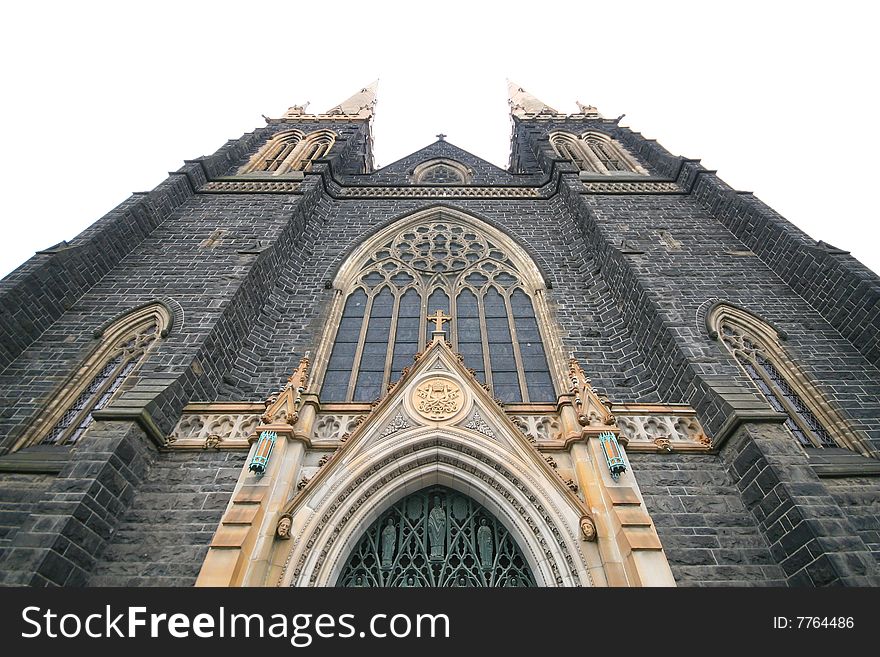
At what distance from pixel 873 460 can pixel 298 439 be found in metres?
8.03

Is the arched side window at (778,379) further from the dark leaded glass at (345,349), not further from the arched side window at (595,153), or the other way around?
the arched side window at (595,153)

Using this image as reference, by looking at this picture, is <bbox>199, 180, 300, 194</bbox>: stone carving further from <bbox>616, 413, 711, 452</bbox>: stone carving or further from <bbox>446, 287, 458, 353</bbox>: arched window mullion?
<bbox>616, 413, 711, 452</bbox>: stone carving

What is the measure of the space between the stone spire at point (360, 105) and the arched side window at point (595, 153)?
9.31m

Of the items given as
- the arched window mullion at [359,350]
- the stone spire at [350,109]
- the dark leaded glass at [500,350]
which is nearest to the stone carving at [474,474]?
the dark leaded glass at [500,350]

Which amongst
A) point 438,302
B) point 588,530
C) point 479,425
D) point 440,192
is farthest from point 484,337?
point 440,192

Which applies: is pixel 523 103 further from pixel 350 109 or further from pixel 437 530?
pixel 437 530

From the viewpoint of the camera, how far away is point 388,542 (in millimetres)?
5750

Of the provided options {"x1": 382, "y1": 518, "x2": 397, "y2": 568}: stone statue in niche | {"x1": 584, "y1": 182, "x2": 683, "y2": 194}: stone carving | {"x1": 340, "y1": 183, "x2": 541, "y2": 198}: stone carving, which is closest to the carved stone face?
{"x1": 382, "y1": 518, "x2": 397, "y2": 568}: stone statue in niche

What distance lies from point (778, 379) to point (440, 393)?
6031mm

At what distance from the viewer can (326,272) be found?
10.8 meters

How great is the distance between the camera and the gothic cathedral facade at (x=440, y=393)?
5199 mm

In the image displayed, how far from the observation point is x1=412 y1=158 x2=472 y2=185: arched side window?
16906 millimetres
